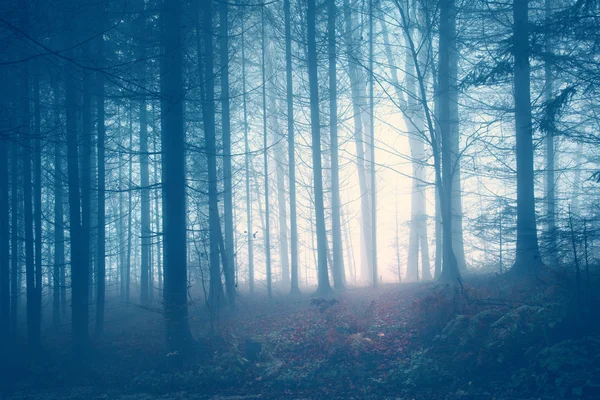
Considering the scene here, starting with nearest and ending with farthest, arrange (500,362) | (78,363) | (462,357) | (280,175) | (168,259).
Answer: (500,362) < (462,357) < (168,259) < (78,363) < (280,175)

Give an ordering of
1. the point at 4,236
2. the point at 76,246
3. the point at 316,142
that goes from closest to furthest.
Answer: the point at 76,246 < the point at 4,236 < the point at 316,142

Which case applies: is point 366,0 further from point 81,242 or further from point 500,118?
point 81,242

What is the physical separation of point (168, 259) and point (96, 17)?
23.0 feet

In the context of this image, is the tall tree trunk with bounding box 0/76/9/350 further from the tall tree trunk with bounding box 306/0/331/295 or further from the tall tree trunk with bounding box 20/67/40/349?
the tall tree trunk with bounding box 306/0/331/295

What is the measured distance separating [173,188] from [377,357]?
600 centimetres

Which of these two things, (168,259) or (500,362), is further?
(168,259)

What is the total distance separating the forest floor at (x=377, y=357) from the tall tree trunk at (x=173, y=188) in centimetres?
97

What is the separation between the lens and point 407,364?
24.4ft

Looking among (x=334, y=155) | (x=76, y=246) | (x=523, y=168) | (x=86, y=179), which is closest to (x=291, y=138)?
(x=334, y=155)

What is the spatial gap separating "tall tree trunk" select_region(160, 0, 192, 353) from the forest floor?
0.97 metres

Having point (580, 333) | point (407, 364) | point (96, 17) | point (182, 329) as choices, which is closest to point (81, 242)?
point (182, 329)

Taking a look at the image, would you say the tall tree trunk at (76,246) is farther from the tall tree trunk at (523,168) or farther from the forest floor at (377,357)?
the tall tree trunk at (523,168)

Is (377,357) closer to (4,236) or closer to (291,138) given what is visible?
(291,138)

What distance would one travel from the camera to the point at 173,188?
943 cm
